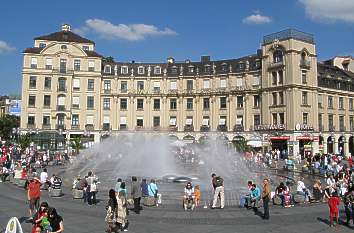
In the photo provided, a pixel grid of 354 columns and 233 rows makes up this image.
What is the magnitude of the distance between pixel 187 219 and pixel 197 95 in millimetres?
61255

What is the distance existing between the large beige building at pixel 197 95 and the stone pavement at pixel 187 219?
46.3m

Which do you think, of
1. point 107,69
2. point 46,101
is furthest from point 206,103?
point 46,101

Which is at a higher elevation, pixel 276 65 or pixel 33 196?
pixel 276 65

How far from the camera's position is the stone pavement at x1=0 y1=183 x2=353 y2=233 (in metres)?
16.8

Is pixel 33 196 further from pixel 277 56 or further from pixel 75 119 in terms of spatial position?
pixel 75 119

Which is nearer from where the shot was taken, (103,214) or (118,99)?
(103,214)

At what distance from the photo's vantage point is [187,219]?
18625 millimetres

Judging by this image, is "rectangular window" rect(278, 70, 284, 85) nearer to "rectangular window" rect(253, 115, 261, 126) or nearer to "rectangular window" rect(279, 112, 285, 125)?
"rectangular window" rect(279, 112, 285, 125)

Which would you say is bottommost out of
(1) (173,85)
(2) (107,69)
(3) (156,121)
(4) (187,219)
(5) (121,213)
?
(4) (187,219)

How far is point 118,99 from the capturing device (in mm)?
81625

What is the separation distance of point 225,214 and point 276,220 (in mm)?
2645

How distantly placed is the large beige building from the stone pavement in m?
46.3

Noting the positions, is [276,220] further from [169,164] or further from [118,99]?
[118,99]

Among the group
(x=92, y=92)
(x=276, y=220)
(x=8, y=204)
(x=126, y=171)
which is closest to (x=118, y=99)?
(x=92, y=92)
